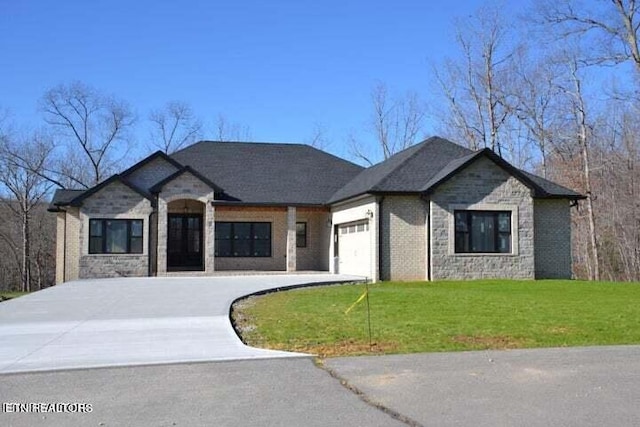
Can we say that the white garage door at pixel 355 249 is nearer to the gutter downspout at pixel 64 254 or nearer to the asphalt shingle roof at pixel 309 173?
the asphalt shingle roof at pixel 309 173

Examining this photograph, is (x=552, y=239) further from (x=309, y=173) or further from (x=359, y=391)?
(x=359, y=391)

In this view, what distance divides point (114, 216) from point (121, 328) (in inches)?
599

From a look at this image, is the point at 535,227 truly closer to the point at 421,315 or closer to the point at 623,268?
the point at 421,315

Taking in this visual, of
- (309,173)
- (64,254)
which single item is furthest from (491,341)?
(309,173)

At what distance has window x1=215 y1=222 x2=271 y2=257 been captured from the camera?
29.2 metres

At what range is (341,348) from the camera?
975cm

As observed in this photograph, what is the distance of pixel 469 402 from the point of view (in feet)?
21.1

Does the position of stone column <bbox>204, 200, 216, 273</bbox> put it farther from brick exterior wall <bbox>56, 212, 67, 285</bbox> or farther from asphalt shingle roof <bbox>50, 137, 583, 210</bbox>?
brick exterior wall <bbox>56, 212, 67, 285</bbox>

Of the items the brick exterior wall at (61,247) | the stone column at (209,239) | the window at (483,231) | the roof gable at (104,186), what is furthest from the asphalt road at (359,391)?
the brick exterior wall at (61,247)

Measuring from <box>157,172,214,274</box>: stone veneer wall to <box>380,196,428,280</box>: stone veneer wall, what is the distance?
7909 millimetres

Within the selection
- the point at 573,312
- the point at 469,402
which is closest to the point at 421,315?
the point at 573,312

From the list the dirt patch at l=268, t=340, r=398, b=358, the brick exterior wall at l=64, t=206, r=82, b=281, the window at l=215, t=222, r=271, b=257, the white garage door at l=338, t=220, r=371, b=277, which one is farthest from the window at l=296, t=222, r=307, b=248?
the dirt patch at l=268, t=340, r=398, b=358

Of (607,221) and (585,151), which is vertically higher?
(585,151)

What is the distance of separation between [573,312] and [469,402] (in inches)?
344
